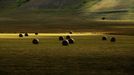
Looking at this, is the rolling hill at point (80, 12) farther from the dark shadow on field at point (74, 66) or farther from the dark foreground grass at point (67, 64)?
the dark shadow on field at point (74, 66)

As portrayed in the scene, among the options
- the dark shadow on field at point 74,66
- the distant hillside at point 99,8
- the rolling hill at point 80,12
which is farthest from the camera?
the distant hillside at point 99,8

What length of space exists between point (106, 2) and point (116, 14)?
29.3 metres

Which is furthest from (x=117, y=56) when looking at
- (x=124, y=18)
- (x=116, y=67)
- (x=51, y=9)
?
(x=51, y=9)

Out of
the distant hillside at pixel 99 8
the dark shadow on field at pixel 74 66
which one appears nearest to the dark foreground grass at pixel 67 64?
the dark shadow on field at pixel 74 66

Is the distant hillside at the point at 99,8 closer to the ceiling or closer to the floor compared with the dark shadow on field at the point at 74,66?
closer to the floor

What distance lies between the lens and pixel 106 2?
179 metres

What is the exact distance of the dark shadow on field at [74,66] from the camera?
22578 mm

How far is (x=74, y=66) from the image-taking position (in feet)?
81.9

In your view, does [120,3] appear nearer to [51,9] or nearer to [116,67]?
[51,9]

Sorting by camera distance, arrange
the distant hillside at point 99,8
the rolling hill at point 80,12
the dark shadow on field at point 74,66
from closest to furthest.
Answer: the dark shadow on field at point 74,66
the rolling hill at point 80,12
the distant hillside at point 99,8

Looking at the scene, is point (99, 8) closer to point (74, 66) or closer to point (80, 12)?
point (80, 12)

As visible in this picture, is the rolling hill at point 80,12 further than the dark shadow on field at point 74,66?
Yes

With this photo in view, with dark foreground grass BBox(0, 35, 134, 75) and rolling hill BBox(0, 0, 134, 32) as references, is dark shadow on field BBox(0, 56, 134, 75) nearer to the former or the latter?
dark foreground grass BBox(0, 35, 134, 75)

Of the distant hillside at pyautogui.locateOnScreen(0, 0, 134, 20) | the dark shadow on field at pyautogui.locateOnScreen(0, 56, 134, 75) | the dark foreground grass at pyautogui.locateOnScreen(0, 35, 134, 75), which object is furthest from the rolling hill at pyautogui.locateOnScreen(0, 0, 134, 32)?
the dark shadow on field at pyautogui.locateOnScreen(0, 56, 134, 75)
